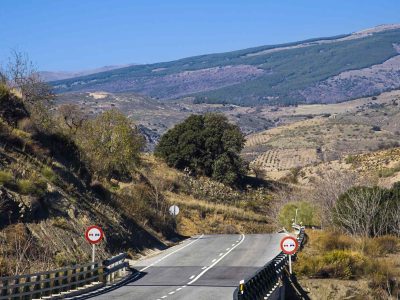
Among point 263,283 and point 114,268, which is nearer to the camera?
point 263,283

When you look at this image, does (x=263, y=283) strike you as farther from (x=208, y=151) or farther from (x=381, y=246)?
(x=208, y=151)

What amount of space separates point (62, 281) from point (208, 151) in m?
59.2

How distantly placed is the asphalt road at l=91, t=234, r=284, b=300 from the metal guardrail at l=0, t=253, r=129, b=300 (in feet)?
3.03

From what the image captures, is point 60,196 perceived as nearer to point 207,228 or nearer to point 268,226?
point 207,228

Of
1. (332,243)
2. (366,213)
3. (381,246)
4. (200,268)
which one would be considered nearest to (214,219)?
(366,213)

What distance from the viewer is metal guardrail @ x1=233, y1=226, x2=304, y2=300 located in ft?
62.3

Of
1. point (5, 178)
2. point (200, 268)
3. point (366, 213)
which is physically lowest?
point (366, 213)

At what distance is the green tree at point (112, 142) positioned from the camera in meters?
52.6

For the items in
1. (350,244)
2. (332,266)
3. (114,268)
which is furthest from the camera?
(350,244)

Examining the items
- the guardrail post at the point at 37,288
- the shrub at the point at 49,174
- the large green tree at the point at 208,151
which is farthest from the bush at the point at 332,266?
the large green tree at the point at 208,151

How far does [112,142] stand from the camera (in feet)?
192

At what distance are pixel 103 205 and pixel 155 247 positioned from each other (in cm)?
372

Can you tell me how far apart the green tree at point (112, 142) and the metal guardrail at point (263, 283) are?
25.6 metres

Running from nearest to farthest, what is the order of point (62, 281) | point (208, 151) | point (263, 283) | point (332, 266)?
1. point (62, 281)
2. point (263, 283)
3. point (332, 266)
4. point (208, 151)
